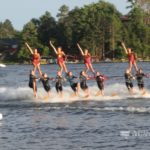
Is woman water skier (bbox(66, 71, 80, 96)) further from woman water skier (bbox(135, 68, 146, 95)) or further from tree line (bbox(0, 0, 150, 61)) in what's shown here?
tree line (bbox(0, 0, 150, 61))

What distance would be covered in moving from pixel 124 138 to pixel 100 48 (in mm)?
90834

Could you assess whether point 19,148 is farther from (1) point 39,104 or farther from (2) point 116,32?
(2) point 116,32

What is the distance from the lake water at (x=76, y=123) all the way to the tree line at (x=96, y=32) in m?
74.5

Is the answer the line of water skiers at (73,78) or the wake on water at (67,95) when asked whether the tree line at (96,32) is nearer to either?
the wake on water at (67,95)

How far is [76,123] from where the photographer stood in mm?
21516

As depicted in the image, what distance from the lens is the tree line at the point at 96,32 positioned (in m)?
106

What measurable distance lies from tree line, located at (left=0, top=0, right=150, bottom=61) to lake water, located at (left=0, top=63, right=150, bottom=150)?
7451cm

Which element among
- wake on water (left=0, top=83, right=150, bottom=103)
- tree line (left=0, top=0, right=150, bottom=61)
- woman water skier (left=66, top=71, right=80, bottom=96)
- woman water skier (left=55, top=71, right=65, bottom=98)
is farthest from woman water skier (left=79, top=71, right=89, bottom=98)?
tree line (left=0, top=0, right=150, bottom=61)

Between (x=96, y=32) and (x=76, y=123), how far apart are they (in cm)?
8520

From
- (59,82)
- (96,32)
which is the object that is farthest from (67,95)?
(96,32)

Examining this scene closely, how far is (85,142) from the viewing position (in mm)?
17891

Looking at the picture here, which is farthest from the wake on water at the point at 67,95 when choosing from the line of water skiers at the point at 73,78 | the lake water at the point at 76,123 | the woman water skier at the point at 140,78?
the woman water skier at the point at 140,78

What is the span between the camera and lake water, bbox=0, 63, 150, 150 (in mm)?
17734

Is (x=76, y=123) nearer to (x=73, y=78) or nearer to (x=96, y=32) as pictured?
(x=73, y=78)
